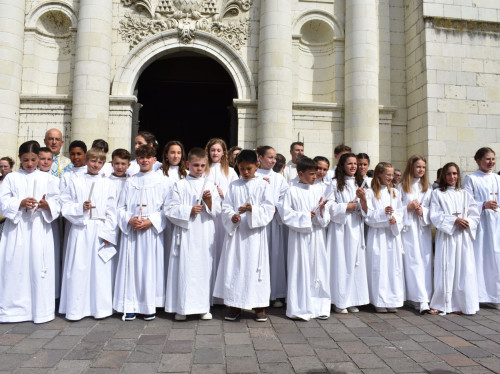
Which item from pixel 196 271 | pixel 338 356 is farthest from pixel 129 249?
pixel 338 356

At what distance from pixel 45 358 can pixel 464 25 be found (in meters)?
12.4

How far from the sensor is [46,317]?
15.9ft

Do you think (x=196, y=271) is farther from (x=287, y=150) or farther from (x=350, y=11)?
(x=350, y=11)

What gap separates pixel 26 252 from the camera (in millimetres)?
4934

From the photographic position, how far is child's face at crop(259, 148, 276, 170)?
6270mm

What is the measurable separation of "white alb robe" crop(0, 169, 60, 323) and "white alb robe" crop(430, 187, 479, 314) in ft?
16.7

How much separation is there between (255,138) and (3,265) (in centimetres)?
765

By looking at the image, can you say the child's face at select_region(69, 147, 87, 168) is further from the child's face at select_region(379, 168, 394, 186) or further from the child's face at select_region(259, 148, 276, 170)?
the child's face at select_region(379, 168, 394, 186)

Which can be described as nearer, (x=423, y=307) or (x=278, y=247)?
(x=423, y=307)

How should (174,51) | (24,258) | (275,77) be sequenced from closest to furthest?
(24,258) → (275,77) → (174,51)

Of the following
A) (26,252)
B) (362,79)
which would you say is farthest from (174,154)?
(362,79)

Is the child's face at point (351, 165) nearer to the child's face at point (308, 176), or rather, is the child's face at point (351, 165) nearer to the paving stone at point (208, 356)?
the child's face at point (308, 176)

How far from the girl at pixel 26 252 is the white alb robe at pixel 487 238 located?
5990 millimetres

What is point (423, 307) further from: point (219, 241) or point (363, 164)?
point (219, 241)
